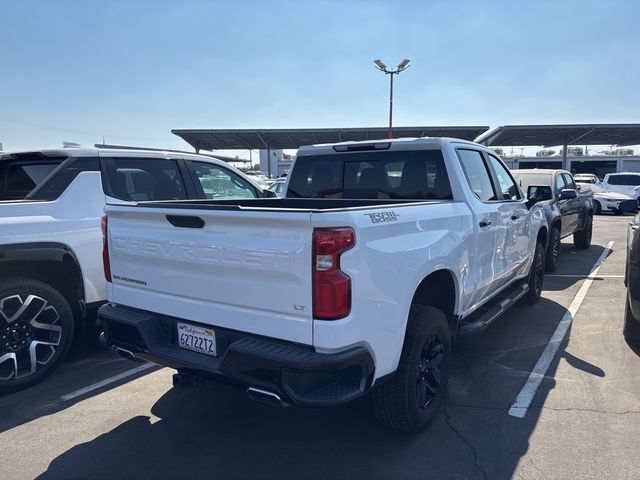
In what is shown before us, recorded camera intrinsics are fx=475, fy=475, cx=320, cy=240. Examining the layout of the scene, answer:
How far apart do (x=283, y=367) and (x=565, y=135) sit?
1580 inches

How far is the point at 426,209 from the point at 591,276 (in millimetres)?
6410

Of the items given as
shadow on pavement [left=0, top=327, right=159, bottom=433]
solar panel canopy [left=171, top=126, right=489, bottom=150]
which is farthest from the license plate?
solar panel canopy [left=171, top=126, right=489, bottom=150]

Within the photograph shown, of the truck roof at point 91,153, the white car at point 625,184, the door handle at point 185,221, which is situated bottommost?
the white car at point 625,184

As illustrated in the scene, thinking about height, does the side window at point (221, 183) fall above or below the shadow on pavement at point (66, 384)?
above

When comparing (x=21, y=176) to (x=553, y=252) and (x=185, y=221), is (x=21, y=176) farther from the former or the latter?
(x=553, y=252)

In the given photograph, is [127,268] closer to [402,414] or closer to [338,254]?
[338,254]

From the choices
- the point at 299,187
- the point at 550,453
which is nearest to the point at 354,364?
the point at 550,453

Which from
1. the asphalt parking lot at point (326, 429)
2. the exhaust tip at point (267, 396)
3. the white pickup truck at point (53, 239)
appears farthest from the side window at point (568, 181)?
the exhaust tip at point (267, 396)

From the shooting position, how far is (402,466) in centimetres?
289

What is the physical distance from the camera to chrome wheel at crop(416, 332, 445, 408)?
3207 millimetres

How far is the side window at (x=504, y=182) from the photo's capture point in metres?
4.99

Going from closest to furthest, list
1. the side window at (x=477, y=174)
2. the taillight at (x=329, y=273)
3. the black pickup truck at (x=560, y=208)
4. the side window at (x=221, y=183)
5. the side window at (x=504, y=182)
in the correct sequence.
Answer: the taillight at (x=329, y=273) → the side window at (x=477, y=174) → the side window at (x=504, y=182) → the side window at (x=221, y=183) → the black pickup truck at (x=560, y=208)

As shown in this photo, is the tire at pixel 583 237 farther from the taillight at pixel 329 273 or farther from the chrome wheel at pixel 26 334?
the chrome wheel at pixel 26 334

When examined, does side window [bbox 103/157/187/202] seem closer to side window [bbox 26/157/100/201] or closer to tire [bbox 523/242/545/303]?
side window [bbox 26/157/100/201]
